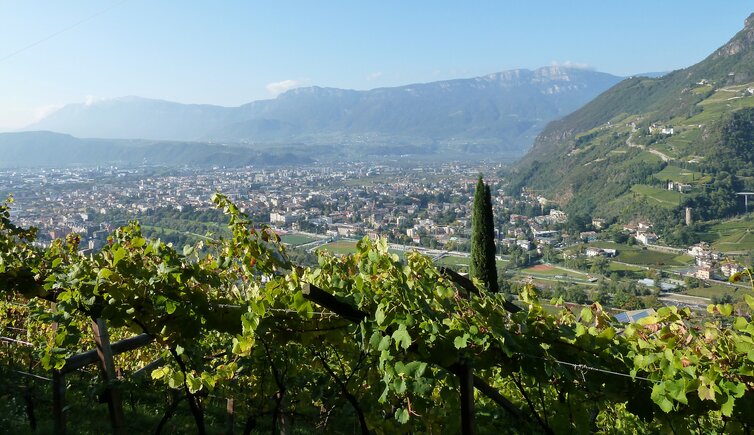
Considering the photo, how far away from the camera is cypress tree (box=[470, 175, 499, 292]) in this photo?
46.8 feet

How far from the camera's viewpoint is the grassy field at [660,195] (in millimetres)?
53125

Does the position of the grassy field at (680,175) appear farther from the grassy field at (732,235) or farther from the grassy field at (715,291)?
the grassy field at (715,291)

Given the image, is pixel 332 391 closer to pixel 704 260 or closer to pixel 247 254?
pixel 247 254

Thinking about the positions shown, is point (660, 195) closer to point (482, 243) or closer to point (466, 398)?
point (482, 243)

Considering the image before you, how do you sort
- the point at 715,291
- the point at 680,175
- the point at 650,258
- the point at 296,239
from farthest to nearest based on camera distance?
the point at 680,175, the point at 650,258, the point at 296,239, the point at 715,291

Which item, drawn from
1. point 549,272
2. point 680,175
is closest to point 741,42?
point 680,175

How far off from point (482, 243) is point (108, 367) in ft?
41.3

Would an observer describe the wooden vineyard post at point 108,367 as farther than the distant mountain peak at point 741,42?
No

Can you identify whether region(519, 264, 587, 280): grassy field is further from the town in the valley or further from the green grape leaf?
the green grape leaf

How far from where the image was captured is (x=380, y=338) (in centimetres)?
185

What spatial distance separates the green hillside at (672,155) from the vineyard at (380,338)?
53.7 m

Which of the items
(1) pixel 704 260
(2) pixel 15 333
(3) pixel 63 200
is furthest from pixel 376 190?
(2) pixel 15 333

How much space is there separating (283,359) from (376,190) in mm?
74232

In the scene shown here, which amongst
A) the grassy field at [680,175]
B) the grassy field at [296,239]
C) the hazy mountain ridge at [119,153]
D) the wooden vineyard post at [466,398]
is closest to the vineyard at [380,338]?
the wooden vineyard post at [466,398]
